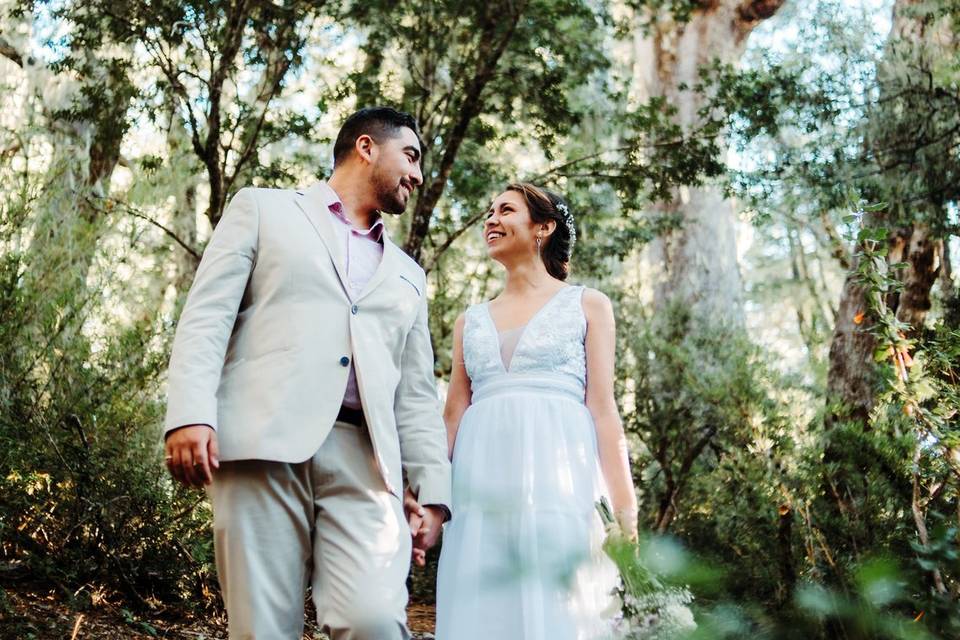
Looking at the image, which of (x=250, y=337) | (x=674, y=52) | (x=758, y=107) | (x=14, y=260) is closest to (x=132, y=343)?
(x=14, y=260)

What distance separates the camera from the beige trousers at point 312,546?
213 cm

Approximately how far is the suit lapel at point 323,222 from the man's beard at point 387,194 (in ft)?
0.58

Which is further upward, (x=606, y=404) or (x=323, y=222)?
(x=323, y=222)

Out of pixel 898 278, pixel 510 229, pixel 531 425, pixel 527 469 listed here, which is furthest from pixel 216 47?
pixel 898 278

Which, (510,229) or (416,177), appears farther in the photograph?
(510,229)

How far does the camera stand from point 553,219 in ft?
12.1

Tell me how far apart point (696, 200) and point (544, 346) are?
29.0ft

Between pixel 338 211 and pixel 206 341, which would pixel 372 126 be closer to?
pixel 338 211

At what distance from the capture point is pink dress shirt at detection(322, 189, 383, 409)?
260 cm

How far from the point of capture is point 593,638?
2695 millimetres

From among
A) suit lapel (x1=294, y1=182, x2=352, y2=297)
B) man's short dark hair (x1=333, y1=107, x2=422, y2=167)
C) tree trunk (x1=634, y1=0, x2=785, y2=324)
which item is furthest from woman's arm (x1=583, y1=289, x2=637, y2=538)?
tree trunk (x1=634, y1=0, x2=785, y2=324)

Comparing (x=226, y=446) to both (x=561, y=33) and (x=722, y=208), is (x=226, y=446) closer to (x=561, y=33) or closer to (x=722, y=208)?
(x=561, y=33)

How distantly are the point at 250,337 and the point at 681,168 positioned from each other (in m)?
4.77

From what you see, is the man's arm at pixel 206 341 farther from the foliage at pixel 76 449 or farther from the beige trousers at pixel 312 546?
the foliage at pixel 76 449
